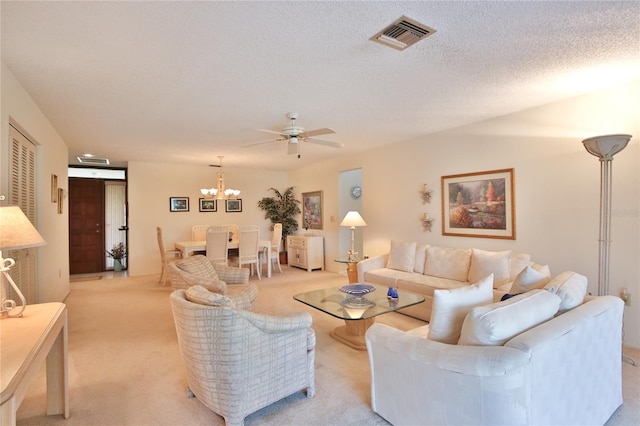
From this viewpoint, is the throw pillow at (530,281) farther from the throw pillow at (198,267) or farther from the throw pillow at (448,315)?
the throw pillow at (198,267)

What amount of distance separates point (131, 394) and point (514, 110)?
4.53 meters

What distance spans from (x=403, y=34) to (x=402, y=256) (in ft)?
10.1

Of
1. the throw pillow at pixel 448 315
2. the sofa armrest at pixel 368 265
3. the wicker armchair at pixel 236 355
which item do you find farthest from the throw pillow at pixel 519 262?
the wicker armchair at pixel 236 355

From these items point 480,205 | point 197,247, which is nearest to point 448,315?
point 480,205

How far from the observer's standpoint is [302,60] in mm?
2377

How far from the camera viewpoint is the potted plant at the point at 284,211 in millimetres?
7930

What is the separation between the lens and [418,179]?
4.83 m

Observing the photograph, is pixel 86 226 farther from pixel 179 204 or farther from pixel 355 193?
pixel 355 193

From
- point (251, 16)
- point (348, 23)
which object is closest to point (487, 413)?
point (348, 23)

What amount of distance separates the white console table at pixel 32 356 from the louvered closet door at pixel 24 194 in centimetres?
113

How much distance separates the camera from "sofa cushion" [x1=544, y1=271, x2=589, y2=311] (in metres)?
1.89

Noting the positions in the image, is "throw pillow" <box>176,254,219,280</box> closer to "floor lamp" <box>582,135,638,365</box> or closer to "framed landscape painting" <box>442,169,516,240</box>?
"framed landscape painting" <box>442,169,516,240</box>

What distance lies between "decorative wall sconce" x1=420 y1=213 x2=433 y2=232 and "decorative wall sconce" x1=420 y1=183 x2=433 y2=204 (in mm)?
208

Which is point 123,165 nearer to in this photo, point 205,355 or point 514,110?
point 205,355
